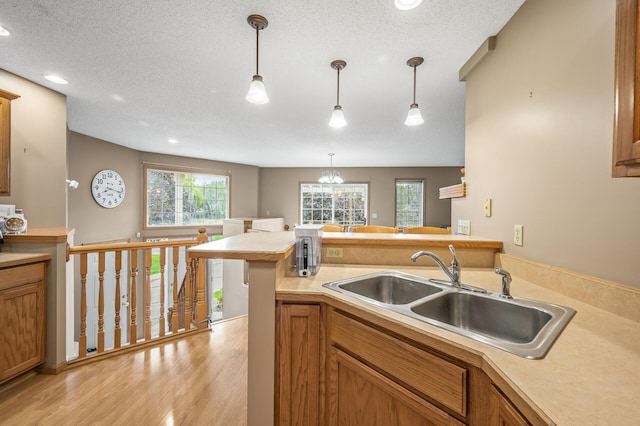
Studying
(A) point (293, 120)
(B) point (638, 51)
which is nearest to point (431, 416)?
(B) point (638, 51)

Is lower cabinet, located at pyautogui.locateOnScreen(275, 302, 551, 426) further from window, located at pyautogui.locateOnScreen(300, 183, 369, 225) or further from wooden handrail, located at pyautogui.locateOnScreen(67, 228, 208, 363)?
window, located at pyautogui.locateOnScreen(300, 183, 369, 225)

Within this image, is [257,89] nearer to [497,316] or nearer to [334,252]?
[334,252]

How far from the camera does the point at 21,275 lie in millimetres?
1814

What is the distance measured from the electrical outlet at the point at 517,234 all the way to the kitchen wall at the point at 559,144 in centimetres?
3

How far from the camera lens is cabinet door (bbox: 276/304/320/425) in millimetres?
1251

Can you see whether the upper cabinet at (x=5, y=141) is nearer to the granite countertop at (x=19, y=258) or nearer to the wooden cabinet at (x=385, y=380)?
the granite countertop at (x=19, y=258)

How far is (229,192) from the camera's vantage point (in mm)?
6691

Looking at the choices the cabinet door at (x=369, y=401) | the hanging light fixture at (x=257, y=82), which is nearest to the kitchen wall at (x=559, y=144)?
the cabinet door at (x=369, y=401)

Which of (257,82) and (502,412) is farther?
(257,82)

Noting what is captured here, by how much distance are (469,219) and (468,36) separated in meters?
1.24

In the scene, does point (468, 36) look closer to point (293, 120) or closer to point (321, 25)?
point (321, 25)

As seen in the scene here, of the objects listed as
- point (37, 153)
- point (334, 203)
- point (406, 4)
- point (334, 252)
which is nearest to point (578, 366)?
point (334, 252)

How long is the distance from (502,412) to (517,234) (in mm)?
1116

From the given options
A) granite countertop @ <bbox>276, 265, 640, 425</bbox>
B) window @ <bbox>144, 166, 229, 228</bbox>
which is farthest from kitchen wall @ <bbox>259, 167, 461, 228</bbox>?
granite countertop @ <bbox>276, 265, 640, 425</bbox>
